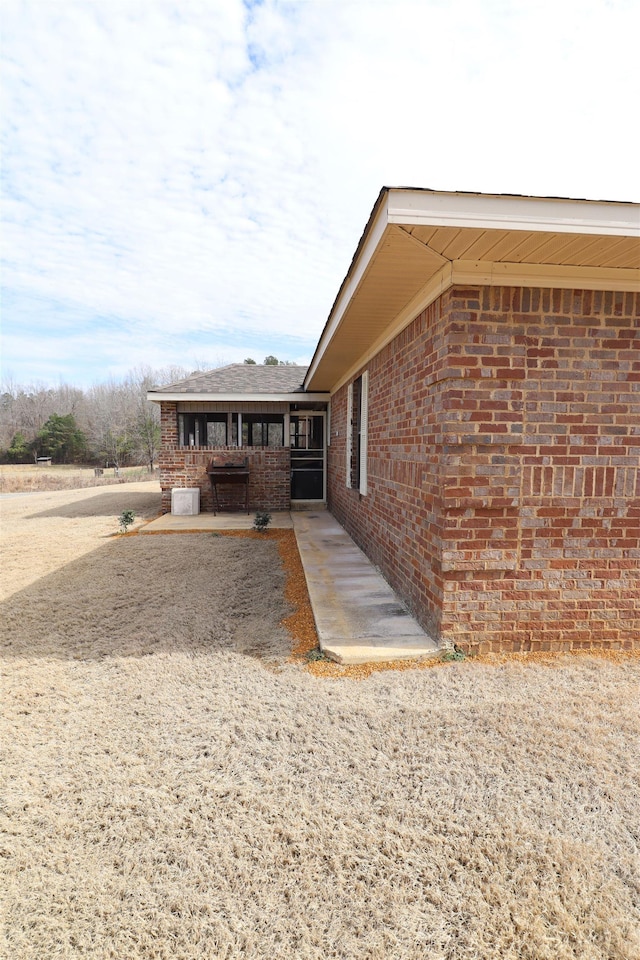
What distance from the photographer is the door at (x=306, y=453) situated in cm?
1156

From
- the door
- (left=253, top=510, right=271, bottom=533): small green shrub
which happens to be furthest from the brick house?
the door

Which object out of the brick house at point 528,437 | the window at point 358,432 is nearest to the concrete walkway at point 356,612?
the brick house at point 528,437

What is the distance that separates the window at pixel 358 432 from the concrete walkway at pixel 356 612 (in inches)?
41.3

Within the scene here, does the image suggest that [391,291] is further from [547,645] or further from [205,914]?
[205,914]

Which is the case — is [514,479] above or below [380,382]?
below

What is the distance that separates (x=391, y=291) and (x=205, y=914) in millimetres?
3808

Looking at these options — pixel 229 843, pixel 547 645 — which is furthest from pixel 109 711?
pixel 547 645

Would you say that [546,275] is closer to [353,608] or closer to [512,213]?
[512,213]

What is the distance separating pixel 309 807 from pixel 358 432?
5.64 meters

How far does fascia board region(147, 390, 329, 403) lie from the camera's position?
10.6 metres

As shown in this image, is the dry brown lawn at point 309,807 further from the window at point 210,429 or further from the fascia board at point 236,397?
the window at point 210,429

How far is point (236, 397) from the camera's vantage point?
35.2ft

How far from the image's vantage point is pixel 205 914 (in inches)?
61.1

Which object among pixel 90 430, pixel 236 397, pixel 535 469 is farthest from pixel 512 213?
pixel 90 430
